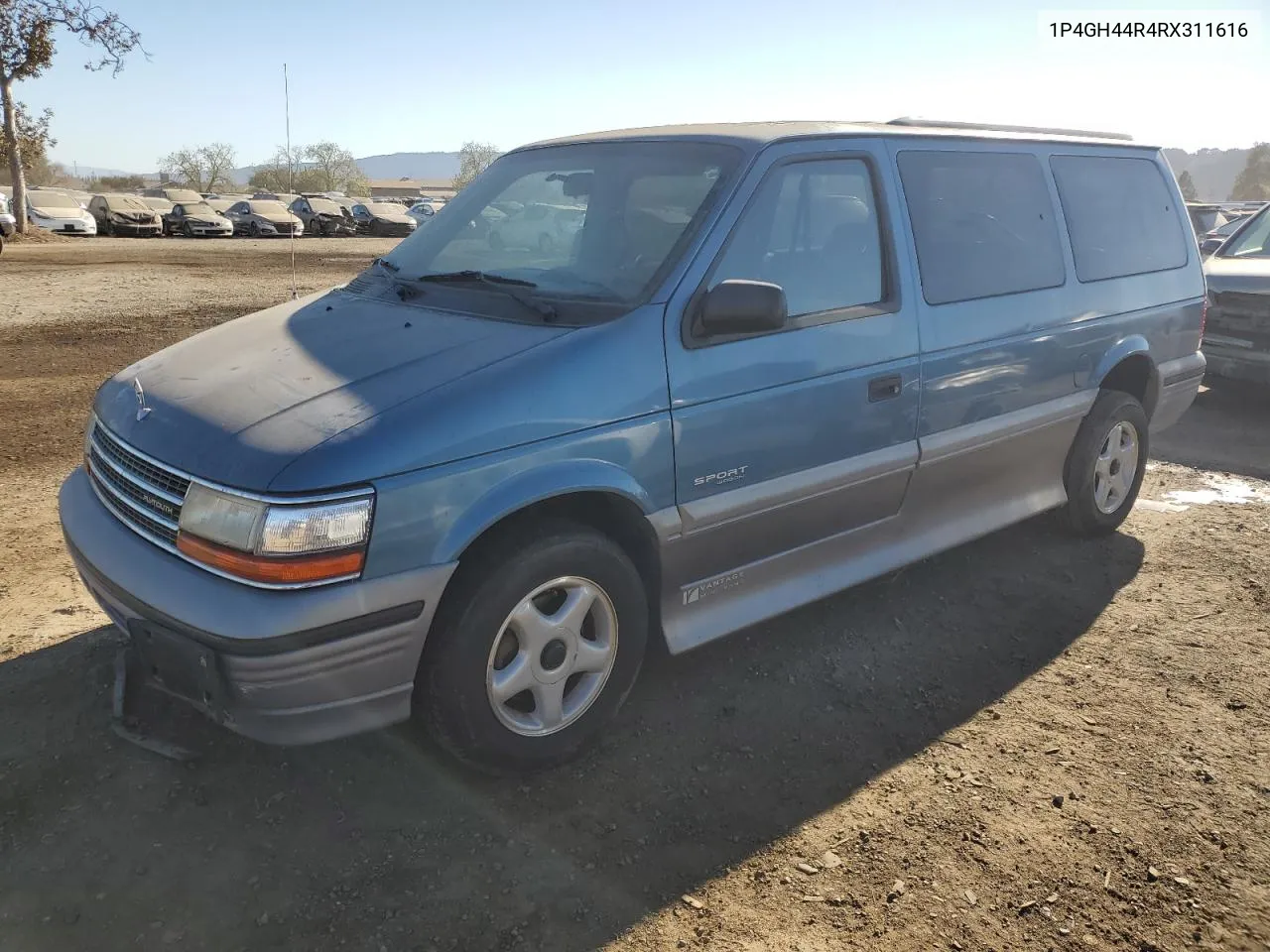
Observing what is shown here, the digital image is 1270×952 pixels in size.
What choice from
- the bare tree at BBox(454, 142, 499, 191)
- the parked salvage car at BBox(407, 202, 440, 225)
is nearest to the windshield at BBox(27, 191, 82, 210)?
the parked salvage car at BBox(407, 202, 440, 225)

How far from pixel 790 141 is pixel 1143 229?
266 cm

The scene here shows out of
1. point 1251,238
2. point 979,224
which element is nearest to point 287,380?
point 979,224

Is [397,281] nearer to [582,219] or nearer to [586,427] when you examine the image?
[582,219]

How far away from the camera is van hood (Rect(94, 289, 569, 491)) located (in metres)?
2.58

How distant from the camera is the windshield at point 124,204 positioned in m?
31.6

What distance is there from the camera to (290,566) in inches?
95.9

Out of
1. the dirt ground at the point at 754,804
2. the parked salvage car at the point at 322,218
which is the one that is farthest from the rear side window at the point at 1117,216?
the parked salvage car at the point at 322,218

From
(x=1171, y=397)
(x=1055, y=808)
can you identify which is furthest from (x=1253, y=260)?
(x=1055, y=808)

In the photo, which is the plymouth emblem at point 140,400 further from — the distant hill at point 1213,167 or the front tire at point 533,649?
the distant hill at point 1213,167

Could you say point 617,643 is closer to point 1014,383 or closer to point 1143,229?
point 1014,383

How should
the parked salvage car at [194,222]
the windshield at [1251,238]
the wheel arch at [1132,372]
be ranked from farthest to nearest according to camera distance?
the parked salvage car at [194,222], the windshield at [1251,238], the wheel arch at [1132,372]

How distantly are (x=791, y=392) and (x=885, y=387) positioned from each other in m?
0.54

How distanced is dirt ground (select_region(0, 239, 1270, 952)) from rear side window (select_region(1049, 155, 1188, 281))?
5.54ft

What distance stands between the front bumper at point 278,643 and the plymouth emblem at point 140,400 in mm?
435
